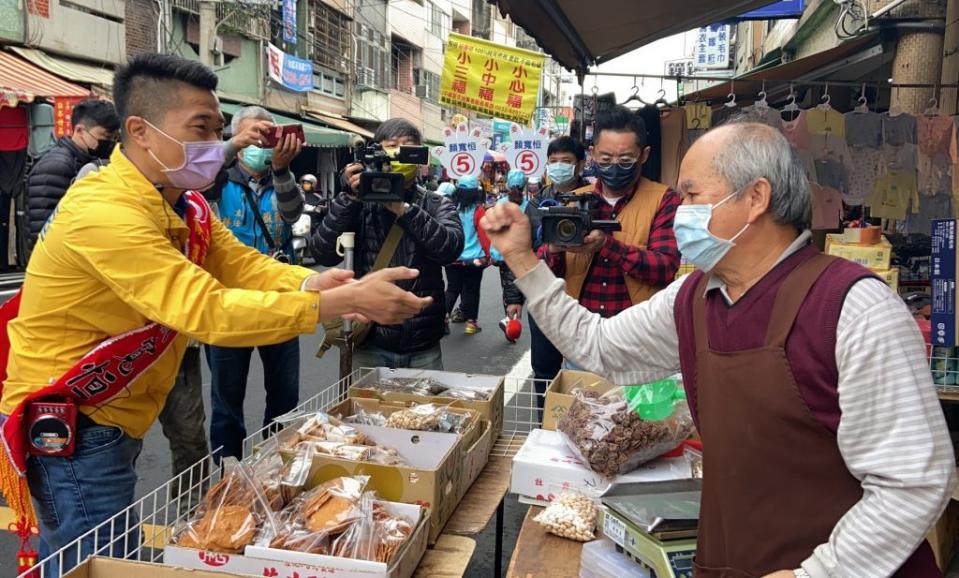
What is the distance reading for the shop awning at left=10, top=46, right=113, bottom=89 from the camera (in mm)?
12422

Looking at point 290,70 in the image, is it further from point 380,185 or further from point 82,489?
point 82,489

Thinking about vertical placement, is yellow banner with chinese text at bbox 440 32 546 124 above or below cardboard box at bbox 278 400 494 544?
above

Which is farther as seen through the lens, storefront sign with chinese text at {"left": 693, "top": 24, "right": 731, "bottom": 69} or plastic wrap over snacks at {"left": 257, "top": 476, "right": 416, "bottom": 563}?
storefront sign with chinese text at {"left": 693, "top": 24, "right": 731, "bottom": 69}

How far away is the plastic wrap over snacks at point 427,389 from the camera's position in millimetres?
2932

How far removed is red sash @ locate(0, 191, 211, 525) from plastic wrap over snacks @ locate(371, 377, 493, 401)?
1.01 meters

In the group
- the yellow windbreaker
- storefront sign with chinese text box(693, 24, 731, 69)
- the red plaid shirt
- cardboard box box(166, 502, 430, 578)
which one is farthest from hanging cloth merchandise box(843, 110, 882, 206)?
storefront sign with chinese text box(693, 24, 731, 69)

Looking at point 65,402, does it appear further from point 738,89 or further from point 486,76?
point 486,76

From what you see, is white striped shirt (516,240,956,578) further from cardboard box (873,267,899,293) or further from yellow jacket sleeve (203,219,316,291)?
cardboard box (873,267,899,293)

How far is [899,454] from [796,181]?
23.2 inches

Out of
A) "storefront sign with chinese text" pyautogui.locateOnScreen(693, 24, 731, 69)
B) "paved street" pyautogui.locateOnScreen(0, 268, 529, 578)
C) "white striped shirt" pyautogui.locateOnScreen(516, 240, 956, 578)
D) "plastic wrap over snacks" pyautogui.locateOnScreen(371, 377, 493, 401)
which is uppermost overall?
"storefront sign with chinese text" pyautogui.locateOnScreen(693, 24, 731, 69)

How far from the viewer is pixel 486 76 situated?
9461mm

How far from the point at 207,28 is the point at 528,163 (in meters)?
11.6

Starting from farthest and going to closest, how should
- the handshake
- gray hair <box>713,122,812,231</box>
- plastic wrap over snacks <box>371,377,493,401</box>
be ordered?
plastic wrap over snacks <box>371,377,493,401</box>
the handshake
gray hair <box>713,122,812,231</box>

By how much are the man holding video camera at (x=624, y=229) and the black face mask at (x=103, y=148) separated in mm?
2502
